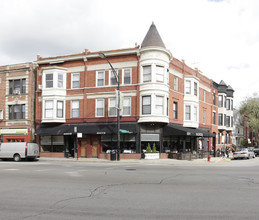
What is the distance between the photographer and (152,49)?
2909 cm

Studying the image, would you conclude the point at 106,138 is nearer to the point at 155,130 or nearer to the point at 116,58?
the point at 155,130

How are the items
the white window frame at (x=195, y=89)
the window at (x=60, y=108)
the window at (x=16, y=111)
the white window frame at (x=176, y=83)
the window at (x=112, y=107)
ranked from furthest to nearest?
the white window frame at (x=195, y=89)
the window at (x=16, y=111)
the white window frame at (x=176, y=83)
the window at (x=60, y=108)
the window at (x=112, y=107)

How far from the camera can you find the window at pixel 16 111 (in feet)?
114

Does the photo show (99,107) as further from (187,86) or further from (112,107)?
(187,86)

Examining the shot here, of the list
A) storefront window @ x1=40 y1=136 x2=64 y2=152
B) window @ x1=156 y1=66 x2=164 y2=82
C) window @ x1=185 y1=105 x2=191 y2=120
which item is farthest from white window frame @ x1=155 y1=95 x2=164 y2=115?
storefront window @ x1=40 y1=136 x2=64 y2=152

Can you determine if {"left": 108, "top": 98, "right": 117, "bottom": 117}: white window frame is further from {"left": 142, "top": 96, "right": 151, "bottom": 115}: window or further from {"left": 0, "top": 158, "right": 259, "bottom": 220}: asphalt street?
{"left": 0, "top": 158, "right": 259, "bottom": 220}: asphalt street

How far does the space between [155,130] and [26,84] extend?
16.5 metres

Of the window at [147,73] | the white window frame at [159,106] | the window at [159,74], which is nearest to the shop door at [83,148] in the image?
the white window frame at [159,106]

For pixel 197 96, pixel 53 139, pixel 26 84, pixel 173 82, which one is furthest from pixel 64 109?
pixel 197 96

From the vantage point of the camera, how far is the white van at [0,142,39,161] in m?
26.6

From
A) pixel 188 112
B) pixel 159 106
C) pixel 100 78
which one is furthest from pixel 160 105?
pixel 100 78

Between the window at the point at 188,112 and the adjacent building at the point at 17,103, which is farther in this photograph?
the window at the point at 188,112

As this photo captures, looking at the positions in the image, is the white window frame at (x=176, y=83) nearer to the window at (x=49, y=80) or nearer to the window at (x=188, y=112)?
the window at (x=188, y=112)

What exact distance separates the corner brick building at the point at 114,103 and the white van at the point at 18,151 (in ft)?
14.3
